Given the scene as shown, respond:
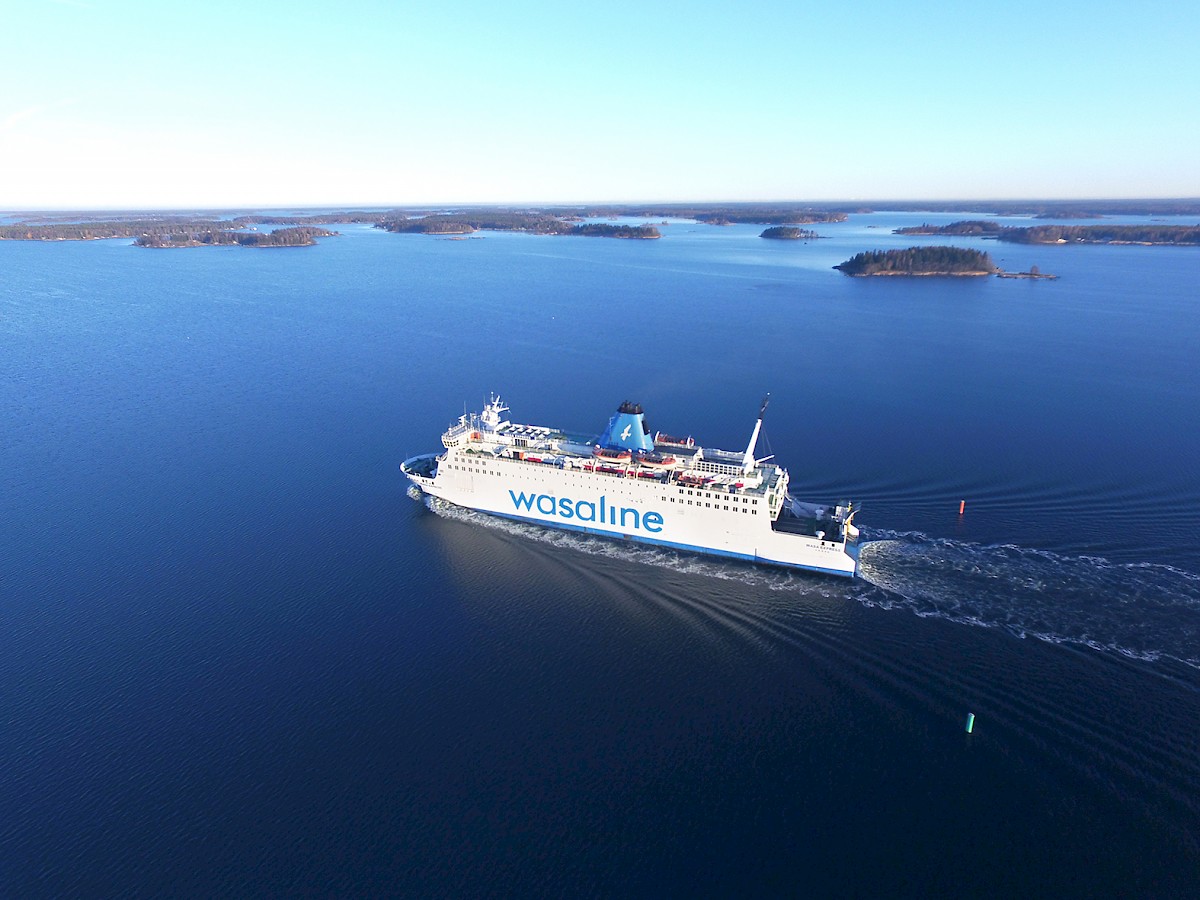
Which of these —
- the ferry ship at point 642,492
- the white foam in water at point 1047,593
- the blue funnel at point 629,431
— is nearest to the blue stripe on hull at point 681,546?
the ferry ship at point 642,492

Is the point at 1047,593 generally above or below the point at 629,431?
below

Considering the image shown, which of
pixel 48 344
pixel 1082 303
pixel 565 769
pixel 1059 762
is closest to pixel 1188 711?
pixel 1059 762

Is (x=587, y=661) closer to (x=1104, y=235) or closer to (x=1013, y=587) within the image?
(x=1013, y=587)

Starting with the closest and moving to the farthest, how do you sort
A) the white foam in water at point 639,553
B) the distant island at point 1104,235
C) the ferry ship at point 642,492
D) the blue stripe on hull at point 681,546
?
the blue stripe on hull at point 681,546 < the white foam in water at point 639,553 < the ferry ship at point 642,492 < the distant island at point 1104,235

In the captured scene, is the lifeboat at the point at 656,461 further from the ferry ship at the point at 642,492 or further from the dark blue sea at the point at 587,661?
the dark blue sea at the point at 587,661

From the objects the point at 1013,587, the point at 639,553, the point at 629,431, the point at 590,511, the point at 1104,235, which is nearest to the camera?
the point at 1013,587

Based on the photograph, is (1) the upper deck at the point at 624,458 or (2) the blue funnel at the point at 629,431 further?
(2) the blue funnel at the point at 629,431

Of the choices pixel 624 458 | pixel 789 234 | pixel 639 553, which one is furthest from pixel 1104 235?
pixel 639 553
